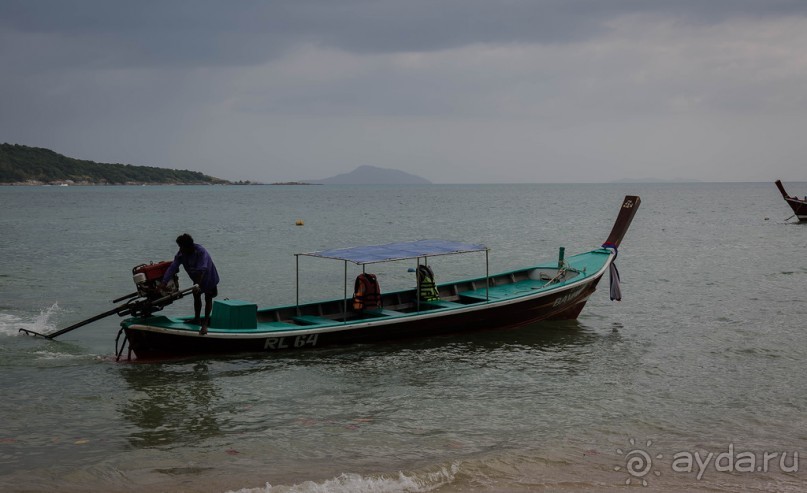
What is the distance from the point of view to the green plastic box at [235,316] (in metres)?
13.8

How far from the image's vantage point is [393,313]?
15.4 metres

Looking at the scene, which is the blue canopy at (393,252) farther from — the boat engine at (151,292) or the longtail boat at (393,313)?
the boat engine at (151,292)

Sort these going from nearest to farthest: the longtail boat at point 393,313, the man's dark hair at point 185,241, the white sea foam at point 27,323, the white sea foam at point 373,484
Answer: the white sea foam at point 373,484
the man's dark hair at point 185,241
the longtail boat at point 393,313
the white sea foam at point 27,323

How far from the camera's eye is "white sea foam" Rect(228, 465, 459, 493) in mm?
8328

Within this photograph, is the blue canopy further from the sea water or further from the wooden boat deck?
the sea water

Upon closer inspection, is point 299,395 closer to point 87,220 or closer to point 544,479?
point 544,479

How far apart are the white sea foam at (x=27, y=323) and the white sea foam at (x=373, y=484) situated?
11157 millimetres

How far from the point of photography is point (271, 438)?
10109 millimetres

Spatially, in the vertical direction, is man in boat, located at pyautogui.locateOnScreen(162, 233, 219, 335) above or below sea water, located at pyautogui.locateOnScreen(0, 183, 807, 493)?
above

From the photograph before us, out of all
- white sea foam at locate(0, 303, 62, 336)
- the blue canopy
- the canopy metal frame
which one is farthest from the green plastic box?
white sea foam at locate(0, 303, 62, 336)

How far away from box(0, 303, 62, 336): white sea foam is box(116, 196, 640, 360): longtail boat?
3.66 m

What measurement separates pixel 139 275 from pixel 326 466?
5.55 metres

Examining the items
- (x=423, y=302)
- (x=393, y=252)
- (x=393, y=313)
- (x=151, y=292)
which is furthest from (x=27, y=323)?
(x=423, y=302)

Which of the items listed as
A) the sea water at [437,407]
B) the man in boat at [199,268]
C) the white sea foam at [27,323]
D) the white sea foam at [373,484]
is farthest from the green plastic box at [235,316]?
the white sea foam at [27,323]
